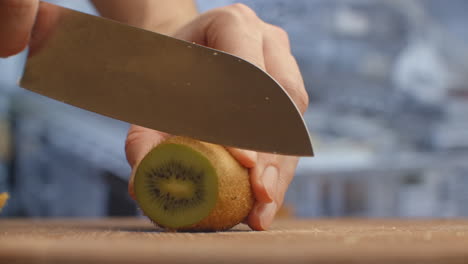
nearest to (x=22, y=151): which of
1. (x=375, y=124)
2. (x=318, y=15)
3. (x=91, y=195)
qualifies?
(x=91, y=195)

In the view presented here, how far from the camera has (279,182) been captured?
1212 mm

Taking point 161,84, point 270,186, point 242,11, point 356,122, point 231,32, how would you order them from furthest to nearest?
1. point 356,122
2. point 242,11
3. point 231,32
4. point 270,186
5. point 161,84

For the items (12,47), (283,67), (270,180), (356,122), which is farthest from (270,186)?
(356,122)

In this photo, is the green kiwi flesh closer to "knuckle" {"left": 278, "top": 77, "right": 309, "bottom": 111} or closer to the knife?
the knife

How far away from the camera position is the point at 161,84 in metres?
0.95

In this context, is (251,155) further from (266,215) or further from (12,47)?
(12,47)

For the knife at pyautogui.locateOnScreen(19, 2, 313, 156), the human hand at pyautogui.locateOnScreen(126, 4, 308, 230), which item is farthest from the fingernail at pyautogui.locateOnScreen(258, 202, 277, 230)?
the knife at pyautogui.locateOnScreen(19, 2, 313, 156)

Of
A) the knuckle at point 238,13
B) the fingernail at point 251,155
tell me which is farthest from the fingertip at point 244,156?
the knuckle at point 238,13

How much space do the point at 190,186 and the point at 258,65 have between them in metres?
0.33

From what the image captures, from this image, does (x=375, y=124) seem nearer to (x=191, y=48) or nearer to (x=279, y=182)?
(x=279, y=182)

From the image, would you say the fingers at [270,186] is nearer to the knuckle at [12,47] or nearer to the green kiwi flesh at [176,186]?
the green kiwi flesh at [176,186]

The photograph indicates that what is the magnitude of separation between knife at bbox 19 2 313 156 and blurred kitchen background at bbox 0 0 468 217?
8.02 ft

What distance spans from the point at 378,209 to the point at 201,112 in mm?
3124

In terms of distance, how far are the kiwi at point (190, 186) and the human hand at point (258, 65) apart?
2.0 inches
